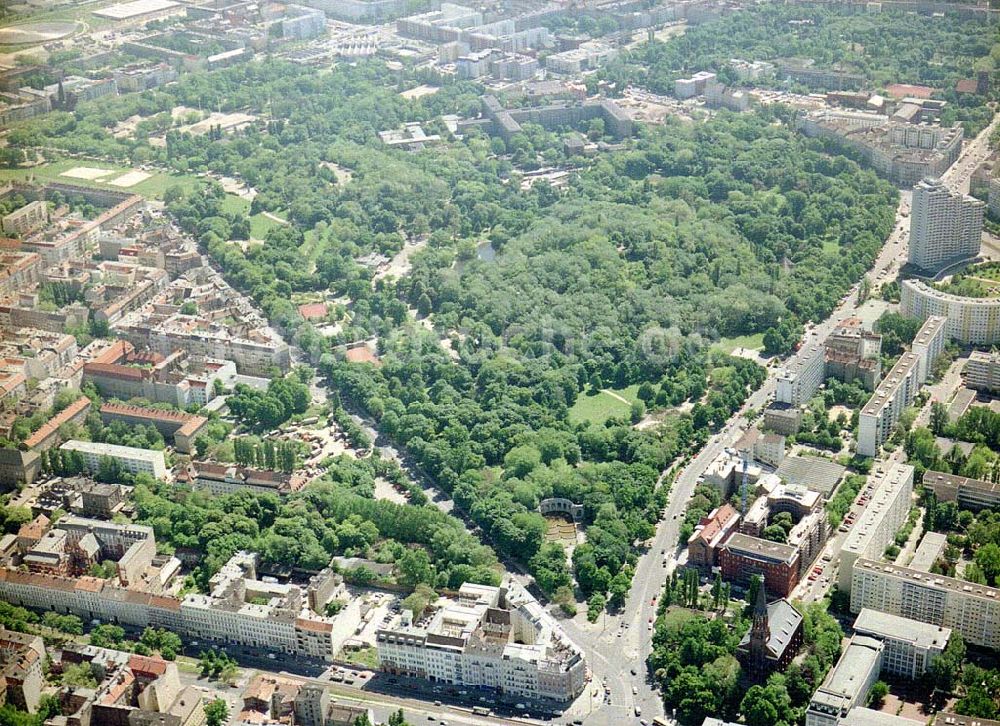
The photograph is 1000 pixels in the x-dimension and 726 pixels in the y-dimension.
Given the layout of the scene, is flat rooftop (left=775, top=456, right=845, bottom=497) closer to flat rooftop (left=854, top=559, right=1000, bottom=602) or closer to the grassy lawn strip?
flat rooftop (left=854, top=559, right=1000, bottom=602)

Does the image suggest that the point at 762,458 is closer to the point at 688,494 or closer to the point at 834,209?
the point at 688,494

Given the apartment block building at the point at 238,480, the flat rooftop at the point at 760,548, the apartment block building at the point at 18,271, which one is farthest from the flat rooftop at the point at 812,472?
the apartment block building at the point at 18,271

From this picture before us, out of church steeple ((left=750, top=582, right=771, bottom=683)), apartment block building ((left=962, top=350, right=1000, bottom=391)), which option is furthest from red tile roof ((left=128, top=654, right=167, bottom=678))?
apartment block building ((left=962, top=350, right=1000, bottom=391))

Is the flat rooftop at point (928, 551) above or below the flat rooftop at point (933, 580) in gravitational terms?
below

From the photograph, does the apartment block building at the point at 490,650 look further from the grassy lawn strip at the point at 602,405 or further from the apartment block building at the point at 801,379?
the apartment block building at the point at 801,379

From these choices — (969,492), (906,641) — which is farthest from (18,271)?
(906,641)

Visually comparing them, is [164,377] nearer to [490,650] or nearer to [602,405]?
[602,405]
